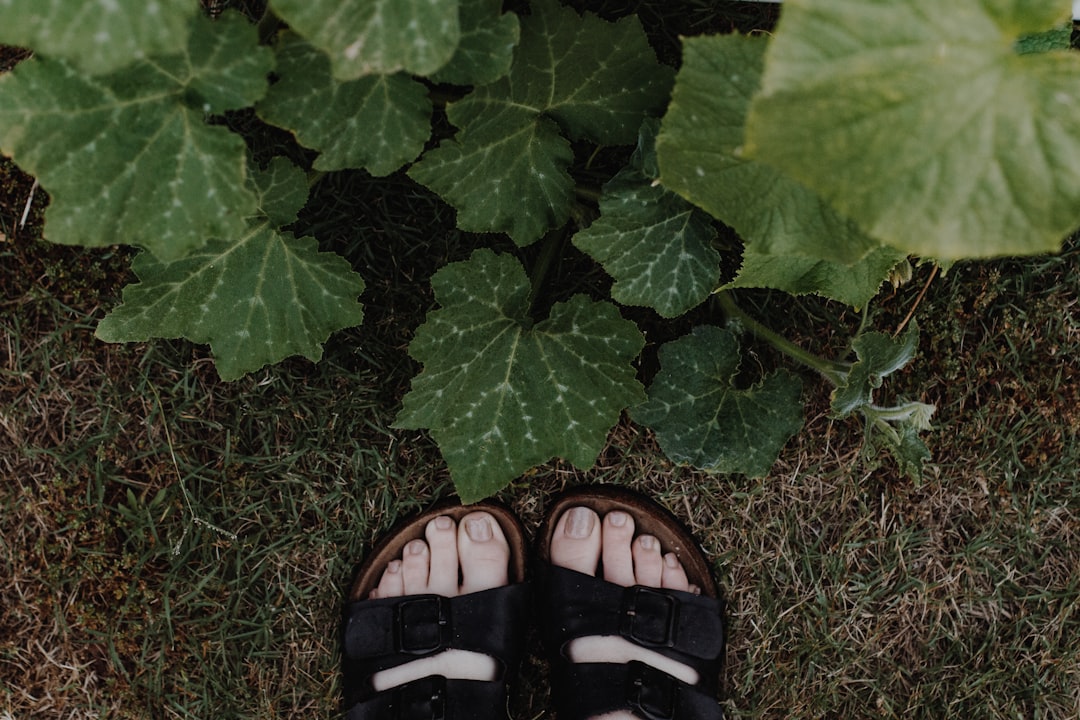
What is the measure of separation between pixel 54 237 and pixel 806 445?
1.86 m

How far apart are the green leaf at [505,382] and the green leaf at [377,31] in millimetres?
647

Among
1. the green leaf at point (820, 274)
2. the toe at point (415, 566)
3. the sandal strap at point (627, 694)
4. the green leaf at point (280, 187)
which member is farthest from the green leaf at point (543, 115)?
the sandal strap at point (627, 694)

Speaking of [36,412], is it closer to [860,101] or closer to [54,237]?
[54,237]

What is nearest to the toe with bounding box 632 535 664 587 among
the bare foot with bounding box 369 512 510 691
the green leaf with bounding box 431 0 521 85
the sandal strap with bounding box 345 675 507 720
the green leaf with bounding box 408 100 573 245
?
the bare foot with bounding box 369 512 510 691

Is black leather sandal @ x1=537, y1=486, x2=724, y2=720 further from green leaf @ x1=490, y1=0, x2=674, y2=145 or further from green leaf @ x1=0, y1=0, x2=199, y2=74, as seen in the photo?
green leaf @ x1=0, y1=0, x2=199, y2=74

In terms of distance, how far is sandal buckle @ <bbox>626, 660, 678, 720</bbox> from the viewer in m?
2.51

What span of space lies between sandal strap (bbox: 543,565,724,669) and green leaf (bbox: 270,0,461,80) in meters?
1.56

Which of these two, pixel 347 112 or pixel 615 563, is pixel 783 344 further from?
pixel 347 112

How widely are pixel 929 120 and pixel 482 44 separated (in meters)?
0.78

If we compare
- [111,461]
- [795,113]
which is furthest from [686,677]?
[795,113]

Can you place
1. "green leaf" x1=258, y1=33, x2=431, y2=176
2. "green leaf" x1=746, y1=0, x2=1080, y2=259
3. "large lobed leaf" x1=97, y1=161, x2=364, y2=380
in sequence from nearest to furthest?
"green leaf" x1=746, y1=0, x2=1080, y2=259, "green leaf" x1=258, y1=33, x2=431, y2=176, "large lobed leaf" x1=97, y1=161, x2=364, y2=380

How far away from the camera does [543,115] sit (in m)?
1.88

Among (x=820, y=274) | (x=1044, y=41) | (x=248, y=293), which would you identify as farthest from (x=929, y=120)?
(x=248, y=293)

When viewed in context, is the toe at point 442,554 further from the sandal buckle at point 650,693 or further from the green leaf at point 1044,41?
the green leaf at point 1044,41
